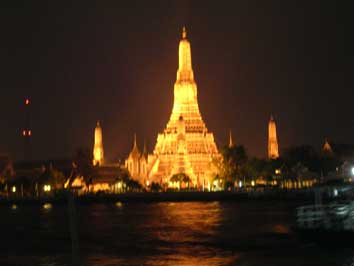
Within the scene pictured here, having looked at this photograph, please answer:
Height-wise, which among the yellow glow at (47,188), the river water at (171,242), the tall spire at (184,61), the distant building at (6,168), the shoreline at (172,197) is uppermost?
the tall spire at (184,61)

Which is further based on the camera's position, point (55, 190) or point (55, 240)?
point (55, 190)

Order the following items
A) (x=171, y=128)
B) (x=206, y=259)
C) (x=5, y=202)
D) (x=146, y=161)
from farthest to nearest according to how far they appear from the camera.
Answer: (x=146, y=161) < (x=171, y=128) < (x=5, y=202) < (x=206, y=259)

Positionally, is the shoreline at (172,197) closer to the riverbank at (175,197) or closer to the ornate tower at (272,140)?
the riverbank at (175,197)

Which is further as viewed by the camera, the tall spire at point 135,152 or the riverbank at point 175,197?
the tall spire at point 135,152

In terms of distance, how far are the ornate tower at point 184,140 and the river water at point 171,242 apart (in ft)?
133

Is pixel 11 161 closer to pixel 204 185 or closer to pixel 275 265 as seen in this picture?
pixel 204 185

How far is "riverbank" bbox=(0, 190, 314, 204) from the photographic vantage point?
89125mm

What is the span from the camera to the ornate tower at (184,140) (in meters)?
103

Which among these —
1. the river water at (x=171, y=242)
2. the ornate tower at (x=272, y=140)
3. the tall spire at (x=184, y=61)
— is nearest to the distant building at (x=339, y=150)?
the ornate tower at (x=272, y=140)

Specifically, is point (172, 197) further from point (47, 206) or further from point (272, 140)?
point (272, 140)

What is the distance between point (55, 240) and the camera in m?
44.6

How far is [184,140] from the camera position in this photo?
10300 centimetres

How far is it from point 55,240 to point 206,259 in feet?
39.5

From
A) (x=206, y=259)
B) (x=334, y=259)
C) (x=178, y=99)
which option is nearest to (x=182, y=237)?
(x=206, y=259)
